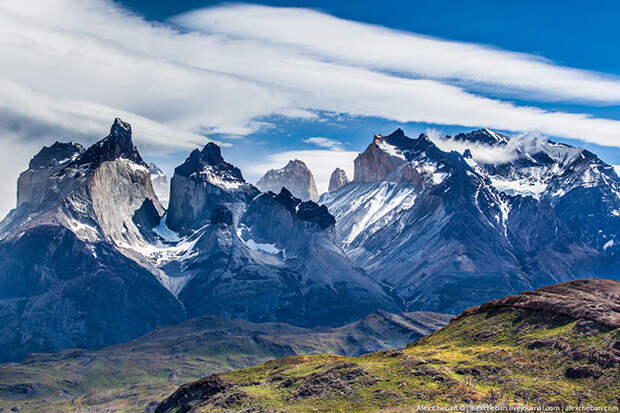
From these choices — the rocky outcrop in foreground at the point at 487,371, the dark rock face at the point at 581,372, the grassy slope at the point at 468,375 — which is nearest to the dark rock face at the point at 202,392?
the rocky outcrop in foreground at the point at 487,371

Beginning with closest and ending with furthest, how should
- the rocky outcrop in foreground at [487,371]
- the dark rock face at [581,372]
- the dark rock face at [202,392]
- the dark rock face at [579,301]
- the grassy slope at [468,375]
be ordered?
the grassy slope at [468,375] < the rocky outcrop in foreground at [487,371] < the dark rock face at [581,372] < the dark rock face at [579,301] < the dark rock face at [202,392]

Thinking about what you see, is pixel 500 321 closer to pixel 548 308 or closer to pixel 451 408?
pixel 548 308

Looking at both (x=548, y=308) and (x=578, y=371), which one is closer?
(x=578, y=371)

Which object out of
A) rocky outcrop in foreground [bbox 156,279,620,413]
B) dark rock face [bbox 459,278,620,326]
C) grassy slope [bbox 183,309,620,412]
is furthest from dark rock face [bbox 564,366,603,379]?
dark rock face [bbox 459,278,620,326]

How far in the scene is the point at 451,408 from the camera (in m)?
145

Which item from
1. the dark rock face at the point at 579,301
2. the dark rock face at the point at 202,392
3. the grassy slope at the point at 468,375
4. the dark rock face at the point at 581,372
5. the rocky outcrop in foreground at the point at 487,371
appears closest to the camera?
the grassy slope at the point at 468,375

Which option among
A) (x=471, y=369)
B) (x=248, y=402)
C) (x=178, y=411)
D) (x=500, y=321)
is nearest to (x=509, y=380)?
(x=471, y=369)

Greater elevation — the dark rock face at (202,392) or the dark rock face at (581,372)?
the dark rock face at (581,372)

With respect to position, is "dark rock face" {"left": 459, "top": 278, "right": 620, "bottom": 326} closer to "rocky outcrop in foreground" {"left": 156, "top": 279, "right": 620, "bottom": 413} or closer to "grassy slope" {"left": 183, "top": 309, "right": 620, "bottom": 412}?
"rocky outcrop in foreground" {"left": 156, "top": 279, "right": 620, "bottom": 413}

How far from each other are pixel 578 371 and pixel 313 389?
170 feet

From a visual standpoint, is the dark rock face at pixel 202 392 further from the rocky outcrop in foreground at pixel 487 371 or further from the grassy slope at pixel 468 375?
the grassy slope at pixel 468 375

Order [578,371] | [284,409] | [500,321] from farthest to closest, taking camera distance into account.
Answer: [500,321]
[284,409]
[578,371]

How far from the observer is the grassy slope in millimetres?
151125

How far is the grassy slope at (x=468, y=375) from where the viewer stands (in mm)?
151125
